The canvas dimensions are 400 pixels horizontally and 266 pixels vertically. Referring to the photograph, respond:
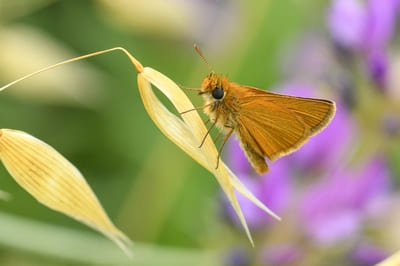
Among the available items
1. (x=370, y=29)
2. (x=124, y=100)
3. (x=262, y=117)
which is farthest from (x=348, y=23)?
(x=124, y=100)

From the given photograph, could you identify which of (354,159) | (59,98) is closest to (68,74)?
(59,98)

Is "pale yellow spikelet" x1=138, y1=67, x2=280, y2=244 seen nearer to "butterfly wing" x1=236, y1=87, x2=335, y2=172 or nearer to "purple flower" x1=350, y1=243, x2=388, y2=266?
"butterfly wing" x1=236, y1=87, x2=335, y2=172

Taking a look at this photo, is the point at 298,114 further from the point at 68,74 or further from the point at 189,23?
the point at 189,23

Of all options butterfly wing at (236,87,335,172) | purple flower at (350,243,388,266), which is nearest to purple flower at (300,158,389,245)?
purple flower at (350,243,388,266)

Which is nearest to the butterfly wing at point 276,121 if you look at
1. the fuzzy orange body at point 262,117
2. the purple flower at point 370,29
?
the fuzzy orange body at point 262,117

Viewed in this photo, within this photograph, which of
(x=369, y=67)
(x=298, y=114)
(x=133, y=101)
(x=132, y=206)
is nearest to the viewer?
(x=298, y=114)

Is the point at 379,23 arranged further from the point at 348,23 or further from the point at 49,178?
the point at 49,178

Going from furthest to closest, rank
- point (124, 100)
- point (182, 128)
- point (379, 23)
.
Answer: point (124, 100) → point (379, 23) → point (182, 128)
